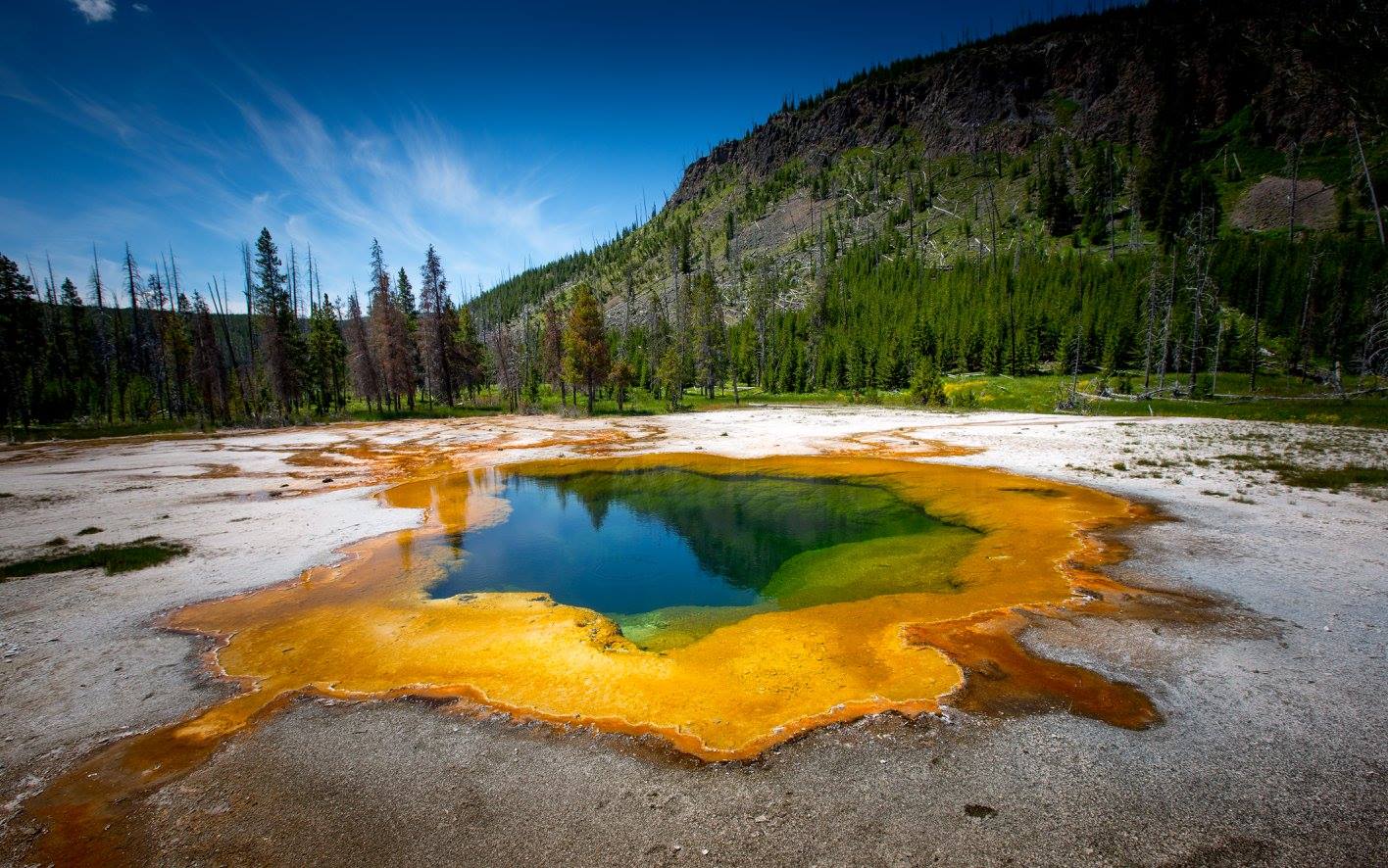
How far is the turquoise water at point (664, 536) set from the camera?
41.2ft

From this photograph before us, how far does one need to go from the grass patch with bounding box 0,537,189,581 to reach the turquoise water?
22.9 feet

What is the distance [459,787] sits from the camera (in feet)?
17.7

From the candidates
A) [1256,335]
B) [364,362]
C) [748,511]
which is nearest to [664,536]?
[748,511]

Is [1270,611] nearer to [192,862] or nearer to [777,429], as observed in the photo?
[192,862]

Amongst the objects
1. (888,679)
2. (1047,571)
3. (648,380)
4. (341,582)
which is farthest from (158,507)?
(648,380)

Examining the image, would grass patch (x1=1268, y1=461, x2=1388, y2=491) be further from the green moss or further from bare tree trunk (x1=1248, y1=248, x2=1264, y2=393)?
bare tree trunk (x1=1248, y1=248, x2=1264, y2=393)

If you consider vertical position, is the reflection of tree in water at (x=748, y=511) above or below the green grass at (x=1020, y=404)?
below

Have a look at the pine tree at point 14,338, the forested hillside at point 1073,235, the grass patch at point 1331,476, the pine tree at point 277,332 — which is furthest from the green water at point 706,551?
the pine tree at point 14,338

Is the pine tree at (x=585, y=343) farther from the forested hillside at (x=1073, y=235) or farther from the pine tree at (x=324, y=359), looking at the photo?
the pine tree at (x=324, y=359)

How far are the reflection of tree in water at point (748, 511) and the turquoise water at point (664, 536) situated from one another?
0.04 meters

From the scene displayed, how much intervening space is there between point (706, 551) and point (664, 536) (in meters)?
2.02

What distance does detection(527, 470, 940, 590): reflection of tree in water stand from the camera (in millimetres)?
15219

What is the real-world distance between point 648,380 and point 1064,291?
71770 millimetres

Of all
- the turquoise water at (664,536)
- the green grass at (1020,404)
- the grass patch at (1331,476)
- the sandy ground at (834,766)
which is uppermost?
the green grass at (1020,404)
